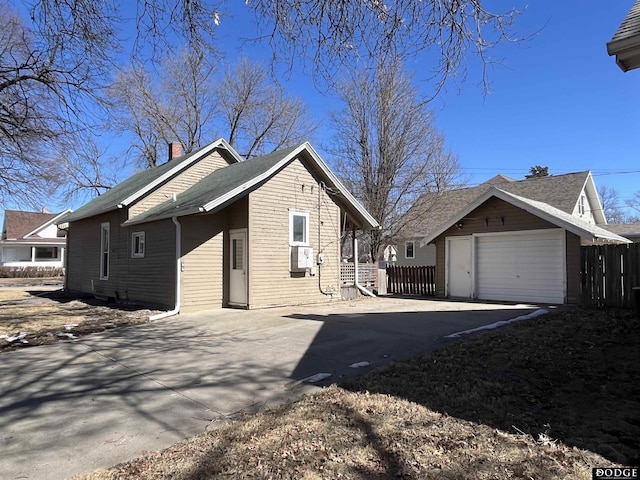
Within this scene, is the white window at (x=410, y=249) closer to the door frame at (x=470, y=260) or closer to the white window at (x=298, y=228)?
the door frame at (x=470, y=260)

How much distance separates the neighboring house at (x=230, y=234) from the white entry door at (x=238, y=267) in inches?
1.2

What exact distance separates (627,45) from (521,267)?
Result: 11100 mm

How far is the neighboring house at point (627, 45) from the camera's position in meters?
4.58

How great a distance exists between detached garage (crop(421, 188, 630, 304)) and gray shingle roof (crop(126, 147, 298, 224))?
7254 millimetres

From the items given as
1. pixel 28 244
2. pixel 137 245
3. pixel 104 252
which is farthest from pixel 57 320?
pixel 28 244

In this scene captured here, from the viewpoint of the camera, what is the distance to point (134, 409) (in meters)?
4.62

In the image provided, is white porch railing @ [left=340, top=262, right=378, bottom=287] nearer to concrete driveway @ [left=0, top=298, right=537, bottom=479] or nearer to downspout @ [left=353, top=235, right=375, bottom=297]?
downspout @ [left=353, top=235, right=375, bottom=297]

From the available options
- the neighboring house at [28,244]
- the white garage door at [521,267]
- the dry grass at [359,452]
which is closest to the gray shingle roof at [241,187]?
the white garage door at [521,267]

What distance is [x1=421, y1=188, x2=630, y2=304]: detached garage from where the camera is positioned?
13.5 metres

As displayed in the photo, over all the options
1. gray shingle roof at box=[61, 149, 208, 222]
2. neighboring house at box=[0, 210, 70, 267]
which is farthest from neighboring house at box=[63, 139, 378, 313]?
neighboring house at box=[0, 210, 70, 267]

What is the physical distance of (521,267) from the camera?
14.7 metres

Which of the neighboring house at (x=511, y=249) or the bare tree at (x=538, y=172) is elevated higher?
the bare tree at (x=538, y=172)

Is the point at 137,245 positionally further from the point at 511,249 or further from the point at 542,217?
the point at 542,217

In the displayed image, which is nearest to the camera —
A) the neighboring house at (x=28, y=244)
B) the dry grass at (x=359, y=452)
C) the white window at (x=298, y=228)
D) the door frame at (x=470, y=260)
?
the dry grass at (x=359, y=452)
